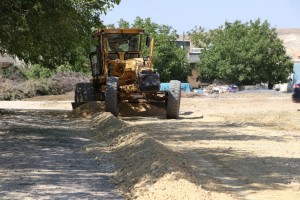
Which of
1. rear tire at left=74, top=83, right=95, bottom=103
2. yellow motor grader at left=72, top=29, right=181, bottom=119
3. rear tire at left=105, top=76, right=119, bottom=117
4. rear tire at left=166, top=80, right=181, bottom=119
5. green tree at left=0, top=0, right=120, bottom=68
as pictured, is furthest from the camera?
rear tire at left=74, top=83, right=95, bottom=103

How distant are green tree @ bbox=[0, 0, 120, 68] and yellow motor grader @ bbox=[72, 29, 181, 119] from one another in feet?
7.02

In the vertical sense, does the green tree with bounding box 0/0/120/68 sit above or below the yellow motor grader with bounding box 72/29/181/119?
above

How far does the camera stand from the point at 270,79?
6662cm

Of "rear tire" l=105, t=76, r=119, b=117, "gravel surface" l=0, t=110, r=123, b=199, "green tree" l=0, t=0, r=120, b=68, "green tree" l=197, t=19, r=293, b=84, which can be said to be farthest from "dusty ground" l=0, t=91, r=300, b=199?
"green tree" l=197, t=19, r=293, b=84

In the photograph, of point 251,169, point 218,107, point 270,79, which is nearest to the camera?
point 251,169

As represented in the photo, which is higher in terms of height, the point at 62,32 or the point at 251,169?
the point at 62,32

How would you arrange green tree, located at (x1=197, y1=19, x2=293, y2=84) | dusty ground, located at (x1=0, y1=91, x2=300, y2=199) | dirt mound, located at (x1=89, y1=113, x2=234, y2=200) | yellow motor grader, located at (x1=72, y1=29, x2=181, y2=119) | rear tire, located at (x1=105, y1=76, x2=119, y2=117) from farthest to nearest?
green tree, located at (x1=197, y1=19, x2=293, y2=84) < yellow motor grader, located at (x1=72, y1=29, x2=181, y2=119) < rear tire, located at (x1=105, y1=76, x2=119, y2=117) < dusty ground, located at (x1=0, y1=91, x2=300, y2=199) < dirt mound, located at (x1=89, y1=113, x2=234, y2=200)

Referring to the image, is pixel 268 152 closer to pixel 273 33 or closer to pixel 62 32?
pixel 62 32

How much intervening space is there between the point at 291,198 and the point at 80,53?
22.3 m

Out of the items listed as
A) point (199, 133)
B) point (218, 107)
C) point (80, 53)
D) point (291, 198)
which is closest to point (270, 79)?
point (218, 107)

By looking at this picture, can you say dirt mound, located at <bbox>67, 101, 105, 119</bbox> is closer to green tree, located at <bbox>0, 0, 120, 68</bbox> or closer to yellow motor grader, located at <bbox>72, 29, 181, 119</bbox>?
yellow motor grader, located at <bbox>72, 29, 181, 119</bbox>

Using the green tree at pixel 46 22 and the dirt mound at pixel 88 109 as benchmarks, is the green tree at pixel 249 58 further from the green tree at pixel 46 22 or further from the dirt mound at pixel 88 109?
the green tree at pixel 46 22

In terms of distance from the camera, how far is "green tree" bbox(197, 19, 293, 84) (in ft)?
213

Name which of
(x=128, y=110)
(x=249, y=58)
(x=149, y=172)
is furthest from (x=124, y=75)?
(x=249, y=58)
